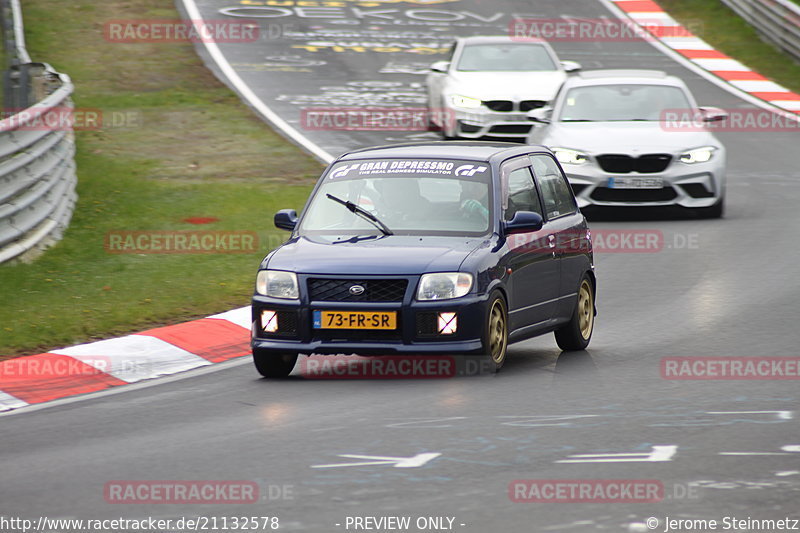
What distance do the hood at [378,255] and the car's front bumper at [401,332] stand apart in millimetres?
226

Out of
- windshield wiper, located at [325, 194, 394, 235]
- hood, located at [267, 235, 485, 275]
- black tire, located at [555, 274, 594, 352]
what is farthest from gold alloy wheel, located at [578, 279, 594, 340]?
windshield wiper, located at [325, 194, 394, 235]

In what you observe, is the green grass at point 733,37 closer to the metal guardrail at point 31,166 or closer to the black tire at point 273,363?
the metal guardrail at point 31,166

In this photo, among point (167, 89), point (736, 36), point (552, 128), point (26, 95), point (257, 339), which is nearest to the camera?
point (257, 339)

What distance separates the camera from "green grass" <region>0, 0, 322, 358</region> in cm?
1280

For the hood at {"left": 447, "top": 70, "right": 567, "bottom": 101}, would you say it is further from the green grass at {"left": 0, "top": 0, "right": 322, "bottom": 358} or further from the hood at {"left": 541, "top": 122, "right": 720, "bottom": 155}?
the hood at {"left": 541, "top": 122, "right": 720, "bottom": 155}

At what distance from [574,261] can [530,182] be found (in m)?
0.74

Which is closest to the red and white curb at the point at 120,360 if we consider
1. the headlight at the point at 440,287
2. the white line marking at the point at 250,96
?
the headlight at the point at 440,287

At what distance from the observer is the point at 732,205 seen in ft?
65.7

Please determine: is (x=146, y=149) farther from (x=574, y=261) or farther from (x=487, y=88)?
(x=574, y=261)

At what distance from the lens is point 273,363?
10523 millimetres

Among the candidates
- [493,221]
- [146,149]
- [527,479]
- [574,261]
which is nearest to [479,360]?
[493,221]

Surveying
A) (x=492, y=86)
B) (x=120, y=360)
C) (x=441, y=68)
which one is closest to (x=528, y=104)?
(x=492, y=86)

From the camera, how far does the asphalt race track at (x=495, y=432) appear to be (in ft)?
22.3

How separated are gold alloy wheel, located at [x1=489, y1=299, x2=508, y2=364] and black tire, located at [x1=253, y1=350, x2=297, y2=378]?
1.33m
